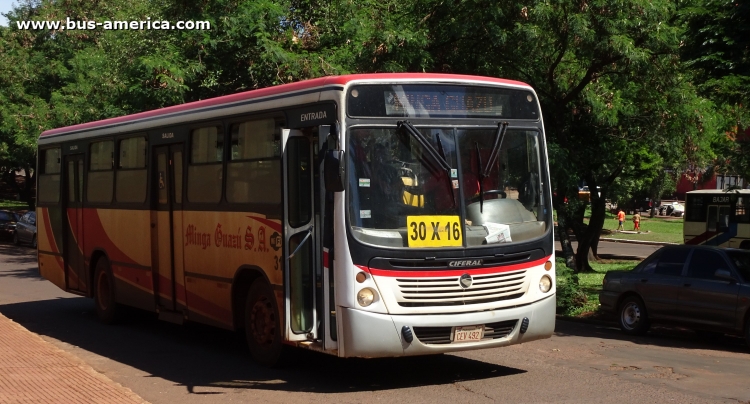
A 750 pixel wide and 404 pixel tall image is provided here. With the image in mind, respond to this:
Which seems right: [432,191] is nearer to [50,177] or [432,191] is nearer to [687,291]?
[687,291]

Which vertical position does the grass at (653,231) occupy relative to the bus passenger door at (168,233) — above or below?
below

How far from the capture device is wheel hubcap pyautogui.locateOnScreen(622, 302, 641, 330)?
14927 millimetres

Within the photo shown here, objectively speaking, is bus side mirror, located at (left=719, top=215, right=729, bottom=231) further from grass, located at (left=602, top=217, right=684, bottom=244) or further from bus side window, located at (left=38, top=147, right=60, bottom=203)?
bus side window, located at (left=38, top=147, right=60, bottom=203)

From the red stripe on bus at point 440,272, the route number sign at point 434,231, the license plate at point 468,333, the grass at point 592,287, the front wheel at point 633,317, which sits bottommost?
the grass at point 592,287

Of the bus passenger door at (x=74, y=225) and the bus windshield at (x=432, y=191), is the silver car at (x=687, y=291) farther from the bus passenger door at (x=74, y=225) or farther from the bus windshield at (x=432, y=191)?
the bus passenger door at (x=74, y=225)

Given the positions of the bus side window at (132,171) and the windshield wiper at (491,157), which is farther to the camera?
the bus side window at (132,171)

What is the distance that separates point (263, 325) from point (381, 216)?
2.40 meters

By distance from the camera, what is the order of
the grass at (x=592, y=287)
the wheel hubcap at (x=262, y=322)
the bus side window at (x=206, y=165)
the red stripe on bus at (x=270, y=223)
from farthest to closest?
1. the grass at (x=592, y=287)
2. the bus side window at (x=206, y=165)
3. the wheel hubcap at (x=262, y=322)
4. the red stripe on bus at (x=270, y=223)

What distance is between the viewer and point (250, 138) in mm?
10867

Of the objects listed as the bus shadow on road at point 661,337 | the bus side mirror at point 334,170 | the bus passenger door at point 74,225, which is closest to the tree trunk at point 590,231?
the bus shadow on road at point 661,337

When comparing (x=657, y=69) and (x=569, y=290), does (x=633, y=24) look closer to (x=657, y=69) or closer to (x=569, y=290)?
(x=657, y=69)

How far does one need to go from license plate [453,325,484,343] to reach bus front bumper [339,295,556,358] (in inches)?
1.5

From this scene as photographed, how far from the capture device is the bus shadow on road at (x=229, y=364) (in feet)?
32.3

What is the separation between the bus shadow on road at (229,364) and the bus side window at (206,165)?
6.84ft
